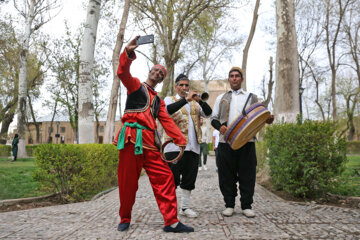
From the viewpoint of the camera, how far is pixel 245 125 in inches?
168

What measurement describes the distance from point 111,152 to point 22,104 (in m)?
13.9

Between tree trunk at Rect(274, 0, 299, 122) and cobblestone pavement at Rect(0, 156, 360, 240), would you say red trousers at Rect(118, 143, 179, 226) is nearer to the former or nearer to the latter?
cobblestone pavement at Rect(0, 156, 360, 240)

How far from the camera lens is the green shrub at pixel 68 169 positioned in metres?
5.87

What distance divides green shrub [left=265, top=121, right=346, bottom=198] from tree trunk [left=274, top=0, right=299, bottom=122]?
199 centimetres

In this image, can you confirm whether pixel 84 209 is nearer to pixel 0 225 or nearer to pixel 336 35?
pixel 0 225

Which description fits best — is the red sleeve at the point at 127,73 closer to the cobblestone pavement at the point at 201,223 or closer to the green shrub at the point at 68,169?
the cobblestone pavement at the point at 201,223

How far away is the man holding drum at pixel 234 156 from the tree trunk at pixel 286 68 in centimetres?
338

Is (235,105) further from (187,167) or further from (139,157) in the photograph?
(139,157)

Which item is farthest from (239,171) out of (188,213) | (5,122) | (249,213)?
(5,122)

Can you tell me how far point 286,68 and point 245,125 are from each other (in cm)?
425

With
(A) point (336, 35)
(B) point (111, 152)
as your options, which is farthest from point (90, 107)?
(A) point (336, 35)

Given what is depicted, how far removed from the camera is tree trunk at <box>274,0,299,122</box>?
777cm

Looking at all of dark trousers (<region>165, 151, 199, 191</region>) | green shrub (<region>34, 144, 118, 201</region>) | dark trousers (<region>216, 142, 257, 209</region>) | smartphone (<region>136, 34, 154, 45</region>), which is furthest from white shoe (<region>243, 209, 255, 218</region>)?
green shrub (<region>34, 144, 118, 201</region>)

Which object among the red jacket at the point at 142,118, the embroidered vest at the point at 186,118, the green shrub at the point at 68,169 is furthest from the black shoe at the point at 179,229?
the green shrub at the point at 68,169
